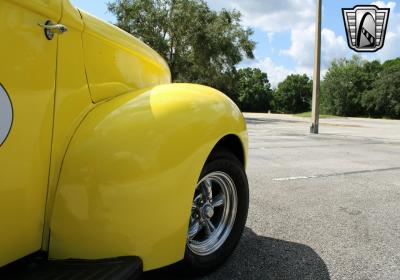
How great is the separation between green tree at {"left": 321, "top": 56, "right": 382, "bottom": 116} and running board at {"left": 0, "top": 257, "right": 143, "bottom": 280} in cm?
6166

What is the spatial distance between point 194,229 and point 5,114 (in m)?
1.36

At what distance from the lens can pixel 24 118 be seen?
1730mm

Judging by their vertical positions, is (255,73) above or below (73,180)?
above

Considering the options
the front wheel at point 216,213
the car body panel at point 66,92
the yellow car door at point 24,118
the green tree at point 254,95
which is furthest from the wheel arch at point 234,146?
the green tree at point 254,95

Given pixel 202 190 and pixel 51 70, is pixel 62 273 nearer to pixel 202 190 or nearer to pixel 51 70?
pixel 51 70

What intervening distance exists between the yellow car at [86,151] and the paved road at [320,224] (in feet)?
2.52

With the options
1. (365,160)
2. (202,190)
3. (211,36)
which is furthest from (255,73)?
(202,190)

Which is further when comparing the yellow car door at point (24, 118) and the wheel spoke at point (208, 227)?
the wheel spoke at point (208, 227)

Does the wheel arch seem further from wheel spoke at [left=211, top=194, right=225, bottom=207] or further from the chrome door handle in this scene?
the chrome door handle

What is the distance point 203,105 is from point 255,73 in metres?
94.8

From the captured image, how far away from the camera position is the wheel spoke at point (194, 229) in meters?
2.57

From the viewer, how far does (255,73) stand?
95312 mm

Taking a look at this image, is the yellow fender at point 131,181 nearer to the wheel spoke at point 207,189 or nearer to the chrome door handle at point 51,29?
the wheel spoke at point 207,189

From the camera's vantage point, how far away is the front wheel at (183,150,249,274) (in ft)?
8.34
